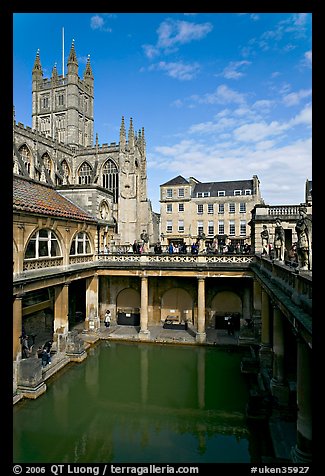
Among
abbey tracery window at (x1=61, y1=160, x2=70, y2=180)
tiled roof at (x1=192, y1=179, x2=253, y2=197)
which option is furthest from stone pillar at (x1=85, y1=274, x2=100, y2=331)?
tiled roof at (x1=192, y1=179, x2=253, y2=197)

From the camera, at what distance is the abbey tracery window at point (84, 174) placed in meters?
57.1

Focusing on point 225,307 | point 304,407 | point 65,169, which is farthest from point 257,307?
point 65,169

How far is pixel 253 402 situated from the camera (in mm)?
13164

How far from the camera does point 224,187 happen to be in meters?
56.9

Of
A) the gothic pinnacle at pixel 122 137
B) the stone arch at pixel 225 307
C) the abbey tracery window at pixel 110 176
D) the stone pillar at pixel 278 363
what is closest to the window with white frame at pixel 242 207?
the abbey tracery window at pixel 110 176

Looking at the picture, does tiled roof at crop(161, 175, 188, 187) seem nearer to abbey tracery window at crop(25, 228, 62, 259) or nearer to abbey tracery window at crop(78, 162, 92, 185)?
abbey tracery window at crop(78, 162, 92, 185)

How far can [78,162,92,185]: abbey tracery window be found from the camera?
57.1m

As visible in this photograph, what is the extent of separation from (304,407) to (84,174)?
55.0m

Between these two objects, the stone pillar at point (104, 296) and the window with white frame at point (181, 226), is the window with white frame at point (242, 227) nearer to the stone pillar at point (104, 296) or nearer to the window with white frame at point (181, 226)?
the window with white frame at point (181, 226)

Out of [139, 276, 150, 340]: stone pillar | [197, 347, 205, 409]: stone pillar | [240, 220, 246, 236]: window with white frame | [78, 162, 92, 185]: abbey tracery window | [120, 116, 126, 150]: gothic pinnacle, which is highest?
[120, 116, 126, 150]: gothic pinnacle

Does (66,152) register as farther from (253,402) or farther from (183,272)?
(253,402)

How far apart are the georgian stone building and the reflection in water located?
117ft

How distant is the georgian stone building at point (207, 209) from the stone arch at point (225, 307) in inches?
1041

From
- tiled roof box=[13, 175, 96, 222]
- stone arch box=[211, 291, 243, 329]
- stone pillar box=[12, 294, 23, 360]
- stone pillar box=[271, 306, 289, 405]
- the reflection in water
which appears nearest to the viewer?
the reflection in water
